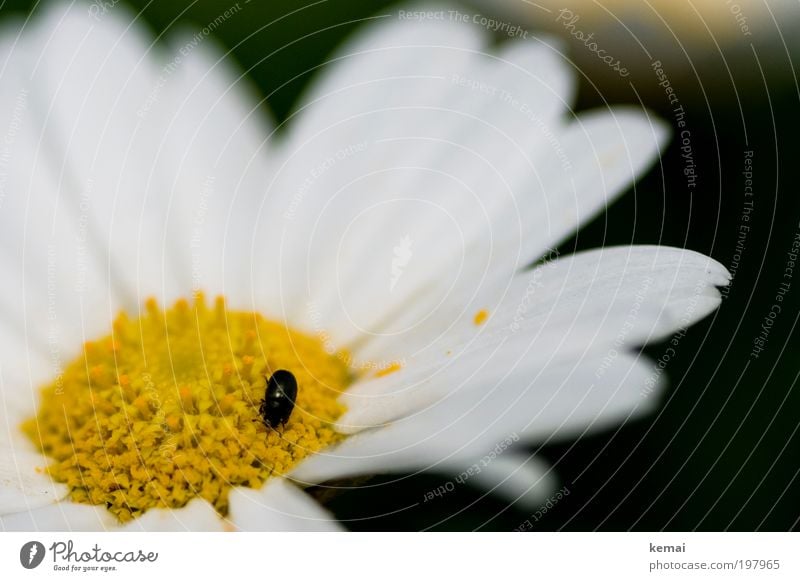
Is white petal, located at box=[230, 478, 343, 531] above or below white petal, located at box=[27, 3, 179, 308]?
below

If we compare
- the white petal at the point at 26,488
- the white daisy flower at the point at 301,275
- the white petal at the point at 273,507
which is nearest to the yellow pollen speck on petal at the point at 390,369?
the white daisy flower at the point at 301,275

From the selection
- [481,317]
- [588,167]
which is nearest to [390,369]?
[481,317]

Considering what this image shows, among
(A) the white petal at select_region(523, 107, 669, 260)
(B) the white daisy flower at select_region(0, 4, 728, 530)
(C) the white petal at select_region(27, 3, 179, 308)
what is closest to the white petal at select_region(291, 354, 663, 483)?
(B) the white daisy flower at select_region(0, 4, 728, 530)

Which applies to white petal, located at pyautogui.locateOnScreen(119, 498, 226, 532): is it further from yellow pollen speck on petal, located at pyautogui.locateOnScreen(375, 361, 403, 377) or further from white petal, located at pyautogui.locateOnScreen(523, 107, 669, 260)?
white petal, located at pyautogui.locateOnScreen(523, 107, 669, 260)

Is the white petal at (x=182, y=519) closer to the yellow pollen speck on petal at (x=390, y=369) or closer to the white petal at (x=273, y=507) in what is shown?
the white petal at (x=273, y=507)
